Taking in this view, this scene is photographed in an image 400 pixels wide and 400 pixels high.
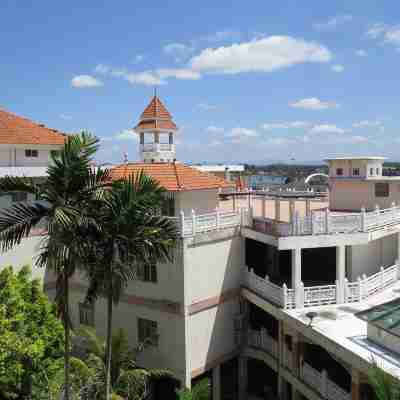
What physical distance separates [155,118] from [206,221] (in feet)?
26.6

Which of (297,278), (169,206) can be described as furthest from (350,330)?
(169,206)

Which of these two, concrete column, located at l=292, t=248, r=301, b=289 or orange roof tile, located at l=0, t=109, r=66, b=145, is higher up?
orange roof tile, located at l=0, t=109, r=66, b=145

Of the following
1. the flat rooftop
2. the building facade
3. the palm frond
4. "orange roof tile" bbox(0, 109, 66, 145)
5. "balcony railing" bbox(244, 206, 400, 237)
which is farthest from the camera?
"orange roof tile" bbox(0, 109, 66, 145)

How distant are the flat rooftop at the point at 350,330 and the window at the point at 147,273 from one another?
22.1 ft

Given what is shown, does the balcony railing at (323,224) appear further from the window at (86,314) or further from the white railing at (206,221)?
the window at (86,314)

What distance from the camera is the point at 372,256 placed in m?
23.2

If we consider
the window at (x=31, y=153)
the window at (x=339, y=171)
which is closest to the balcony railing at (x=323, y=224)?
the window at (x=339, y=171)

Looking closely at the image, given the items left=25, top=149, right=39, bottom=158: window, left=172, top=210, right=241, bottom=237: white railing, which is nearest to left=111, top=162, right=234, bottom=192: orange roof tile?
left=172, top=210, right=241, bottom=237: white railing

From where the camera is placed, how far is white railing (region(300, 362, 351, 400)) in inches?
656

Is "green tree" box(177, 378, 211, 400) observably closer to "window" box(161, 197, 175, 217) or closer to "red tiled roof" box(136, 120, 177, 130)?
"window" box(161, 197, 175, 217)

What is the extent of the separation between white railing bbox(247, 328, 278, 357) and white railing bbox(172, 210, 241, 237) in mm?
6021

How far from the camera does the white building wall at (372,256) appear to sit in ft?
73.5

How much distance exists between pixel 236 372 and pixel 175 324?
673 centimetres

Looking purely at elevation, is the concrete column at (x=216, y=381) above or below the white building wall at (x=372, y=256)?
below
